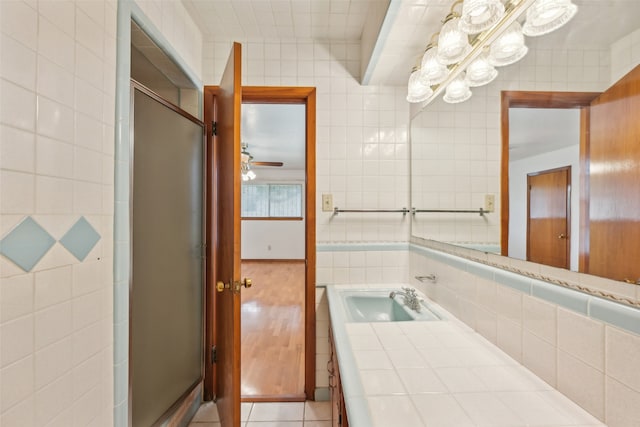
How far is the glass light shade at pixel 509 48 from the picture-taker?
87cm

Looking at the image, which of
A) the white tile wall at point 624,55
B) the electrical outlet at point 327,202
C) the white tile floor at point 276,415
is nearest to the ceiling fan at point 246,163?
the electrical outlet at point 327,202

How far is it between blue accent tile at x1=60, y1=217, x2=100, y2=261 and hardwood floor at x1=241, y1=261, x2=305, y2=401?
146 cm

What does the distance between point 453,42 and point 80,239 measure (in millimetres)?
1487

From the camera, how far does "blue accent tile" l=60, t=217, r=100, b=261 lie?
806 millimetres

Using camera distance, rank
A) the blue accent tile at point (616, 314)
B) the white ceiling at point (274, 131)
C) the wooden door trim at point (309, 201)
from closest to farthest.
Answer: the blue accent tile at point (616, 314) < the wooden door trim at point (309, 201) < the white ceiling at point (274, 131)

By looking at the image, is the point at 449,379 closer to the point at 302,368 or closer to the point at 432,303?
the point at 432,303

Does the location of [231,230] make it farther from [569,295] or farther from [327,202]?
[569,295]

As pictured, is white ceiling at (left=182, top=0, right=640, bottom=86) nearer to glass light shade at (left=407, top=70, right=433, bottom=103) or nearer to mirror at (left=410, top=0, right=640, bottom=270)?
glass light shade at (left=407, top=70, right=433, bottom=103)

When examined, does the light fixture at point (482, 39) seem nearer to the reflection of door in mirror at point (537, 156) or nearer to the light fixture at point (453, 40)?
the light fixture at point (453, 40)

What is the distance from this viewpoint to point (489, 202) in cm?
107

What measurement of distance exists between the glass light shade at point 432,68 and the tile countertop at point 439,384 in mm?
1126

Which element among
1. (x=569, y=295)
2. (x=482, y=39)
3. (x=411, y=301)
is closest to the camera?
(x=569, y=295)

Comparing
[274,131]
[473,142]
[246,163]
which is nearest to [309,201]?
[473,142]

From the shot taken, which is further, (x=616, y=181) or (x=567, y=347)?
(x=567, y=347)
